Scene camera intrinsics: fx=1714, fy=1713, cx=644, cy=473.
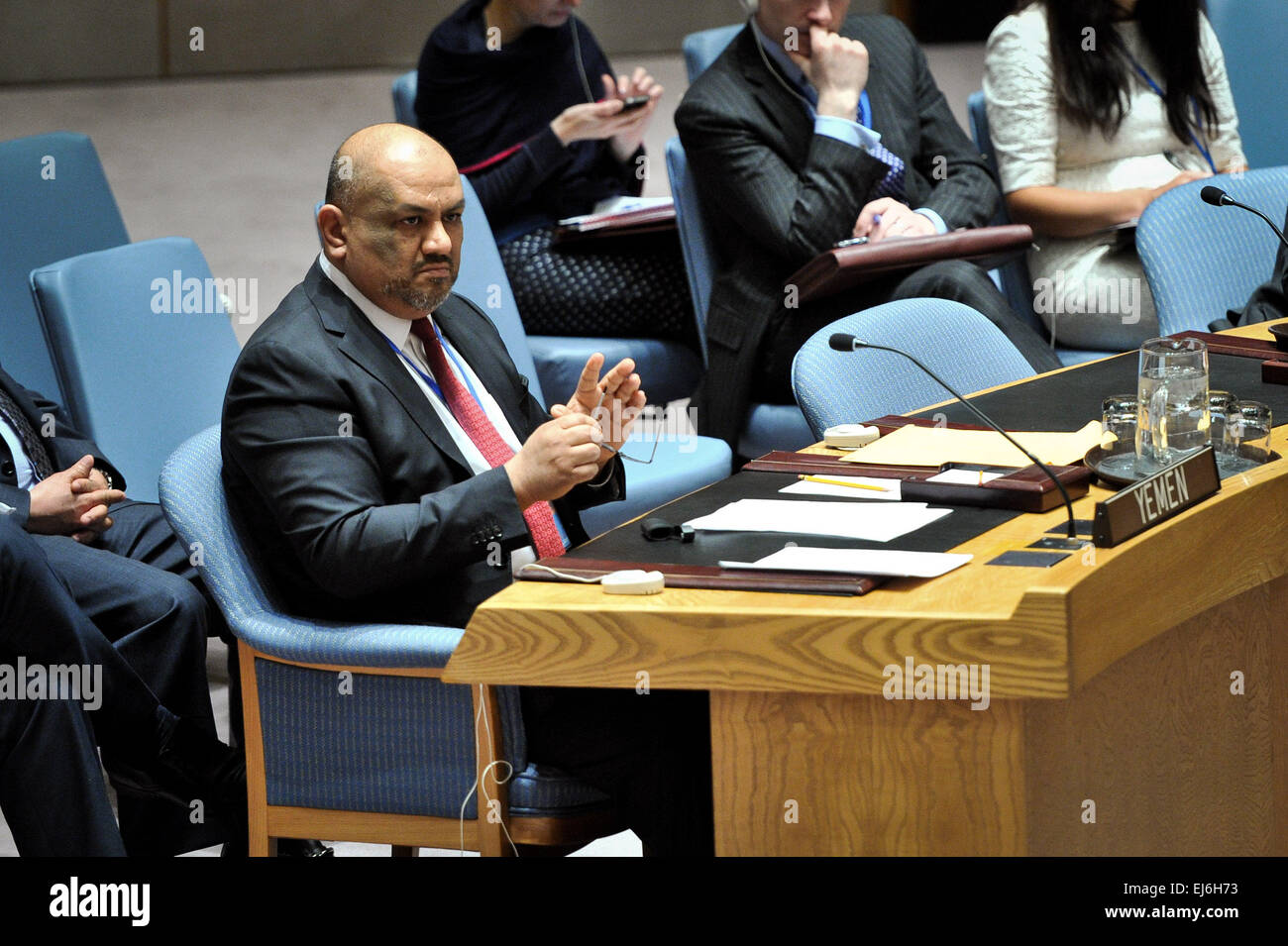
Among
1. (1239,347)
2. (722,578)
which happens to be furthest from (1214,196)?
(722,578)

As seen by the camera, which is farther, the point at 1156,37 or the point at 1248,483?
the point at 1156,37

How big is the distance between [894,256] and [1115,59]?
875 millimetres

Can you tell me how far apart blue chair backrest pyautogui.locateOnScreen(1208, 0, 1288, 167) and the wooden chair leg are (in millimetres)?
3078

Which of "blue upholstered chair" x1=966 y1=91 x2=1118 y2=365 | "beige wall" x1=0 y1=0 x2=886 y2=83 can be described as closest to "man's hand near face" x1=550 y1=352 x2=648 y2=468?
"blue upholstered chair" x1=966 y1=91 x2=1118 y2=365

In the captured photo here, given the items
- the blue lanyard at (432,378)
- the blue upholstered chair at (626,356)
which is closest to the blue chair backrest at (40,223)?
the blue upholstered chair at (626,356)

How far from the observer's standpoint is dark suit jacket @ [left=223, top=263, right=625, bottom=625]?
2.00 m

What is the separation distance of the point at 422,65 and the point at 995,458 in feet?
7.47

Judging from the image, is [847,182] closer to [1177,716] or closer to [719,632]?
[1177,716]

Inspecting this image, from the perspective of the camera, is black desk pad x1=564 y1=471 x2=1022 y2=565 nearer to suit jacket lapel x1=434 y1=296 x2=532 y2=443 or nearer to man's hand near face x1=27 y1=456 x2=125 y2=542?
suit jacket lapel x1=434 y1=296 x2=532 y2=443

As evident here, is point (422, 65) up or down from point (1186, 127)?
up

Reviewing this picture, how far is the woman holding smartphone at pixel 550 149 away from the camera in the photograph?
3738 millimetres

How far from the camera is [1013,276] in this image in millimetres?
3805
